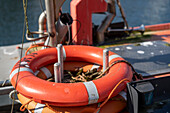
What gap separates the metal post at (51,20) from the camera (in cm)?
311

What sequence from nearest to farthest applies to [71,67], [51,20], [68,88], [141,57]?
[68,88]
[71,67]
[51,20]
[141,57]

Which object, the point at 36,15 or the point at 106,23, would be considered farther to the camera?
the point at 36,15

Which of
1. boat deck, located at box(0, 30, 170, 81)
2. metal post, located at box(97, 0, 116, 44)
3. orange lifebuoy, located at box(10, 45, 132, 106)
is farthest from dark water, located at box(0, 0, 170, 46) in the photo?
orange lifebuoy, located at box(10, 45, 132, 106)

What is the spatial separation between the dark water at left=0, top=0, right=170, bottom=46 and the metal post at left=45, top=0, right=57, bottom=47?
19.1 feet

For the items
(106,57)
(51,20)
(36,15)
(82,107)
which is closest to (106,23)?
(51,20)

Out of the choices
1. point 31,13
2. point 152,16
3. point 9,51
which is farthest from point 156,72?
point 31,13

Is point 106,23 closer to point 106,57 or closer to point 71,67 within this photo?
point 71,67

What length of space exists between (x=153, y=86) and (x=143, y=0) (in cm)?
1491

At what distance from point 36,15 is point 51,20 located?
9.48 meters

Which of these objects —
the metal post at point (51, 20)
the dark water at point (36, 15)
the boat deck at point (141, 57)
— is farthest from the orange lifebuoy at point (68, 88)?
the dark water at point (36, 15)

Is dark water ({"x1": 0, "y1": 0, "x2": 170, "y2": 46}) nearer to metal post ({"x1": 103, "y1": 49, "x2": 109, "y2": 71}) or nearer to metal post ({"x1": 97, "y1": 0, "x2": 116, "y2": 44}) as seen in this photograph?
metal post ({"x1": 97, "y1": 0, "x2": 116, "y2": 44})

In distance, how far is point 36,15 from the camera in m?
12.2

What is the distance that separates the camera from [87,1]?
173 inches

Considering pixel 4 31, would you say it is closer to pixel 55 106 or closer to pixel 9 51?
pixel 9 51
